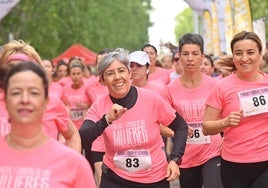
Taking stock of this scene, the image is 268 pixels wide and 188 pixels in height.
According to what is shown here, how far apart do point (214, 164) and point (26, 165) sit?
4095 mm

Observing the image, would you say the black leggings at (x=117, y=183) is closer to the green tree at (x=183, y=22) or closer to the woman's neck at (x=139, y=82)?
the woman's neck at (x=139, y=82)

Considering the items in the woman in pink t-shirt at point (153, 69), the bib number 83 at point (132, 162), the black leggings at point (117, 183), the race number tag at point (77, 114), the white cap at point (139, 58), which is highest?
the woman in pink t-shirt at point (153, 69)

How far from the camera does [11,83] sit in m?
3.96

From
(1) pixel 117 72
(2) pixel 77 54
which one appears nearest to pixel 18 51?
(1) pixel 117 72

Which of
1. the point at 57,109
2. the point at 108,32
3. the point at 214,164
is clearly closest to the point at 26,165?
the point at 57,109

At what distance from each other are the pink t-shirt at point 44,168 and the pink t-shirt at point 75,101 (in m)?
7.36

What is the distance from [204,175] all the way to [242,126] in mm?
1389

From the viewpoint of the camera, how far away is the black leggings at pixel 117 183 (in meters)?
6.50

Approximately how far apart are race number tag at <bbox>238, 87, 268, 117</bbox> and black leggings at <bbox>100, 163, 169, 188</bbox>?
0.88m

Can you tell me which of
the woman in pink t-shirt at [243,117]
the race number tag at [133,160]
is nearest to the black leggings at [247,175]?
the woman in pink t-shirt at [243,117]

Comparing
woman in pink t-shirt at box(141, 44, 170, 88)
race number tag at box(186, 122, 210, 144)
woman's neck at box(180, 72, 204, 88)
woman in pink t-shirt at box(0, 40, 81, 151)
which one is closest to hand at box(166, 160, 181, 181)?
woman in pink t-shirt at box(0, 40, 81, 151)

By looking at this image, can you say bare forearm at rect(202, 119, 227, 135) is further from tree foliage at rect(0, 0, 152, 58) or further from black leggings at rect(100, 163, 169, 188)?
tree foliage at rect(0, 0, 152, 58)

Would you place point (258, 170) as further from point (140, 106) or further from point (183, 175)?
point (183, 175)

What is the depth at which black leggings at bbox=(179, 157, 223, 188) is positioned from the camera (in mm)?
7660
